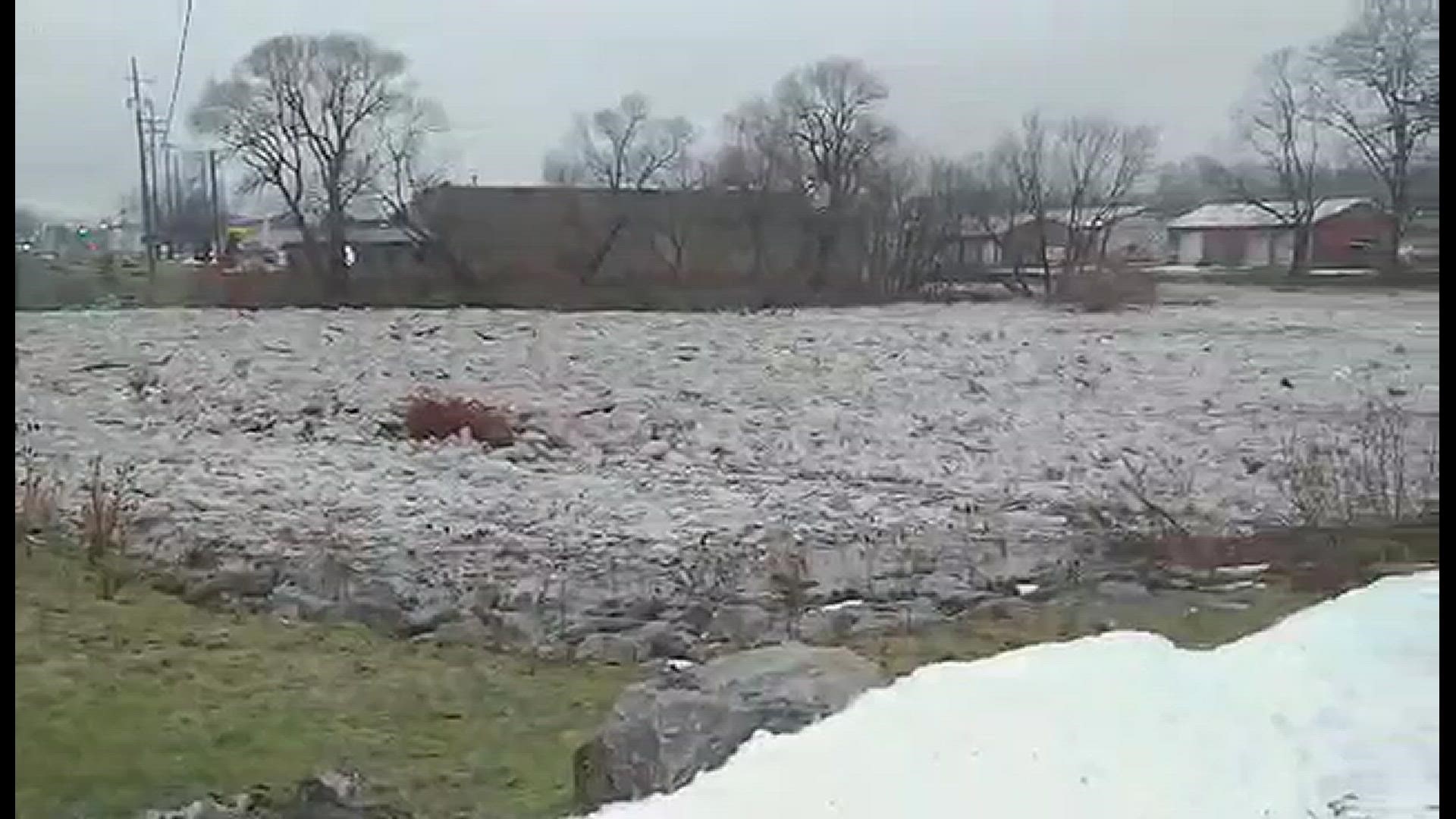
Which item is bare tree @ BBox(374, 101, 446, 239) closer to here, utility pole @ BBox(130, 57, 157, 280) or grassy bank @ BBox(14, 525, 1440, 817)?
utility pole @ BBox(130, 57, 157, 280)

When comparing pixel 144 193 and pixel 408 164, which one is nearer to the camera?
pixel 144 193

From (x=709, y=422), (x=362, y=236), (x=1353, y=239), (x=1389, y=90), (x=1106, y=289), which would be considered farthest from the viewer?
(x=709, y=422)

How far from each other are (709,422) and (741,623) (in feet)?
1.34

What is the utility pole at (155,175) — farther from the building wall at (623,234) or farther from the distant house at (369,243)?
the building wall at (623,234)

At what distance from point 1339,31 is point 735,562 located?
1.29 metres

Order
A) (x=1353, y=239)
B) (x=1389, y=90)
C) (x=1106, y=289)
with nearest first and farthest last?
1. (x=1389, y=90)
2. (x=1353, y=239)
3. (x=1106, y=289)

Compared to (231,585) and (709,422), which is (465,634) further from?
(709,422)

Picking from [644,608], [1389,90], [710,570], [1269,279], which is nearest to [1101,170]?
[1269,279]

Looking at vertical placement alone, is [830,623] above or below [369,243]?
below

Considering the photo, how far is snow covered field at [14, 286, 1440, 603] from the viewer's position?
2537 millimetres

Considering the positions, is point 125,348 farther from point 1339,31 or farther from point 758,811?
point 1339,31

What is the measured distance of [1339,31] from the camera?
241 cm

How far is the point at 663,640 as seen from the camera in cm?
244

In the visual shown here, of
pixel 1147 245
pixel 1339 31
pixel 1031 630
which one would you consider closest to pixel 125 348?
pixel 1031 630
